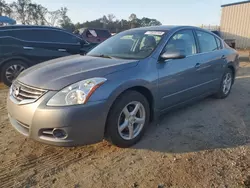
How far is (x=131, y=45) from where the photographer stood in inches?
145

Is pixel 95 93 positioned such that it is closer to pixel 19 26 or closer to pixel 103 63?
pixel 103 63

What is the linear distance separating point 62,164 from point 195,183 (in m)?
1.48

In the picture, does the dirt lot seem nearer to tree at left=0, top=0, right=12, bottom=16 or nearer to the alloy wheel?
the alloy wheel

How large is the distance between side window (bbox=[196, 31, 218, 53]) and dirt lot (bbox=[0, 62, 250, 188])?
1441 millimetres

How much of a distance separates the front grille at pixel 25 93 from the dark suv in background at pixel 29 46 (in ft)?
9.42

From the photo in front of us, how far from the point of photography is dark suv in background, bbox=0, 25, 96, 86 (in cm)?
609

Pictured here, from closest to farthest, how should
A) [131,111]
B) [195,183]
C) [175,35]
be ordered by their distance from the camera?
[195,183] < [131,111] < [175,35]

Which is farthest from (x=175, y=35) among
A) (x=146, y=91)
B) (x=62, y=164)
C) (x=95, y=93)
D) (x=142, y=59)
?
(x=62, y=164)

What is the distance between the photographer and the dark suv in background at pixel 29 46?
609 cm

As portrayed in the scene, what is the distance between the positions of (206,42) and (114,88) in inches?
104

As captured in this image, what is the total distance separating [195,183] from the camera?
7.73 feet

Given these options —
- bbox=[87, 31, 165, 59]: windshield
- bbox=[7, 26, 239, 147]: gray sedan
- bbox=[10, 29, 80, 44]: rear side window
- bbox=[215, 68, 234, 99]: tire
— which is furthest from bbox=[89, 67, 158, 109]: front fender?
bbox=[10, 29, 80, 44]: rear side window

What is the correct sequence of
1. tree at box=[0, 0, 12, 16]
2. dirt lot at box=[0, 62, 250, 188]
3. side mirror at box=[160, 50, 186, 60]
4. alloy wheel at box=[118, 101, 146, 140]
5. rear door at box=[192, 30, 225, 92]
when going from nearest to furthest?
dirt lot at box=[0, 62, 250, 188], alloy wheel at box=[118, 101, 146, 140], side mirror at box=[160, 50, 186, 60], rear door at box=[192, 30, 225, 92], tree at box=[0, 0, 12, 16]

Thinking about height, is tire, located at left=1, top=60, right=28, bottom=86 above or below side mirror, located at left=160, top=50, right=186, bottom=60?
below
